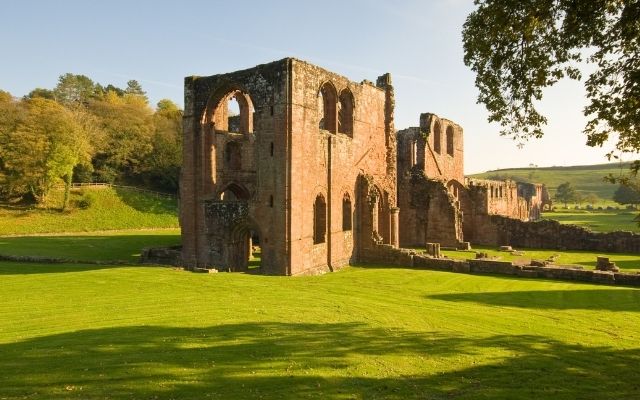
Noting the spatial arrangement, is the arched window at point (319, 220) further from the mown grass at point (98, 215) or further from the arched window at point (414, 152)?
the mown grass at point (98, 215)

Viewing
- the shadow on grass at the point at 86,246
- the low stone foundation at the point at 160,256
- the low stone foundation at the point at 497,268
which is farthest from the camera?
the shadow on grass at the point at 86,246

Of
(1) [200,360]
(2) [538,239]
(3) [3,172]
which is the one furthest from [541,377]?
(3) [3,172]

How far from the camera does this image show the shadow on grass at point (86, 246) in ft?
88.1

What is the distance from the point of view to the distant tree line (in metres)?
42.9

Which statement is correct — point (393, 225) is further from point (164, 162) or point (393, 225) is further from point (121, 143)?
point (121, 143)

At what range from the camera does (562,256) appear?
2922cm

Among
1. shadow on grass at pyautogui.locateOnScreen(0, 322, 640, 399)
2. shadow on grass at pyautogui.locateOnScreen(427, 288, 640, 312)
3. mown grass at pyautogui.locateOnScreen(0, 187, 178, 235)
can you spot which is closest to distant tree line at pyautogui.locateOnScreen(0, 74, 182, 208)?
mown grass at pyautogui.locateOnScreen(0, 187, 178, 235)

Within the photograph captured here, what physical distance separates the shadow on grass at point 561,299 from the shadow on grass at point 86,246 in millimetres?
18130

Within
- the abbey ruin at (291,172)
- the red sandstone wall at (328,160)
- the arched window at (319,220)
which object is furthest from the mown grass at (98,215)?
the red sandstone wall at (328,160)

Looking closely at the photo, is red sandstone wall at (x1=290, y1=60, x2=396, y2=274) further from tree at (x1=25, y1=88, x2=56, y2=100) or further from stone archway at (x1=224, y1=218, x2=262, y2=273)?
tree at (x1=25, y1=88, x2=56, y2=100)

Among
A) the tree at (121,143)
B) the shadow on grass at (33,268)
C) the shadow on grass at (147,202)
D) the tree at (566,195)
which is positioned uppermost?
the tree at (121,143)

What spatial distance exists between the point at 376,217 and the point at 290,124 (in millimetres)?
8618

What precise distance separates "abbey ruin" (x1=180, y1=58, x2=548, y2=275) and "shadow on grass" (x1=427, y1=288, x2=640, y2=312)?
7.69m

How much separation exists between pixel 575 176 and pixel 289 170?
140 metres
